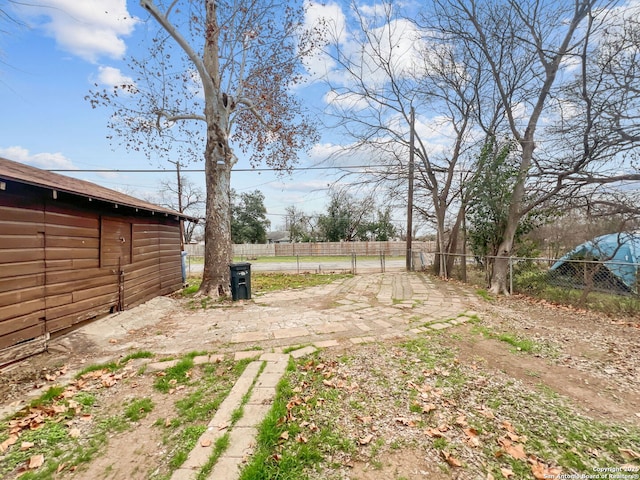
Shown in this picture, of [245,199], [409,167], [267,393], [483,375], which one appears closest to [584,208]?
[409,167]

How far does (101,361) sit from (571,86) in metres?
9.60

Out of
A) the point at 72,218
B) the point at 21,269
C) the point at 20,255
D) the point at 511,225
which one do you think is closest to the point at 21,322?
the point at 21,269

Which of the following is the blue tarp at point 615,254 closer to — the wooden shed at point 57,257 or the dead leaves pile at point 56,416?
the dead leaves pile at point 56,416

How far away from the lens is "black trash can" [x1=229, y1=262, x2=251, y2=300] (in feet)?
20.4

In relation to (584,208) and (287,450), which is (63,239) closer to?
(287,450)

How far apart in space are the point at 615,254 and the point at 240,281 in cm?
845

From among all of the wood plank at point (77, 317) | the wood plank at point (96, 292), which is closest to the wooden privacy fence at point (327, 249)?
the wood plank at point (96, 292)

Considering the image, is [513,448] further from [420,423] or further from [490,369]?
[490,369]

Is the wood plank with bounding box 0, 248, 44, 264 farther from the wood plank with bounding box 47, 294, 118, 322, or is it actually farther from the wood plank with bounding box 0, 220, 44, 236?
the wood plank with bounding box 47, 294, 118, 322

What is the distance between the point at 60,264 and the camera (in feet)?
12.7

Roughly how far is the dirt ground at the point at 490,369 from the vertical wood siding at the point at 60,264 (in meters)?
0.48

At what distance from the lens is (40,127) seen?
5230 mm

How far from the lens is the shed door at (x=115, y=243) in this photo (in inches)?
189

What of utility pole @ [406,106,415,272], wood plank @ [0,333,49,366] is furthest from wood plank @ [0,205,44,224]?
utility pole @ [406,106,415,272]
